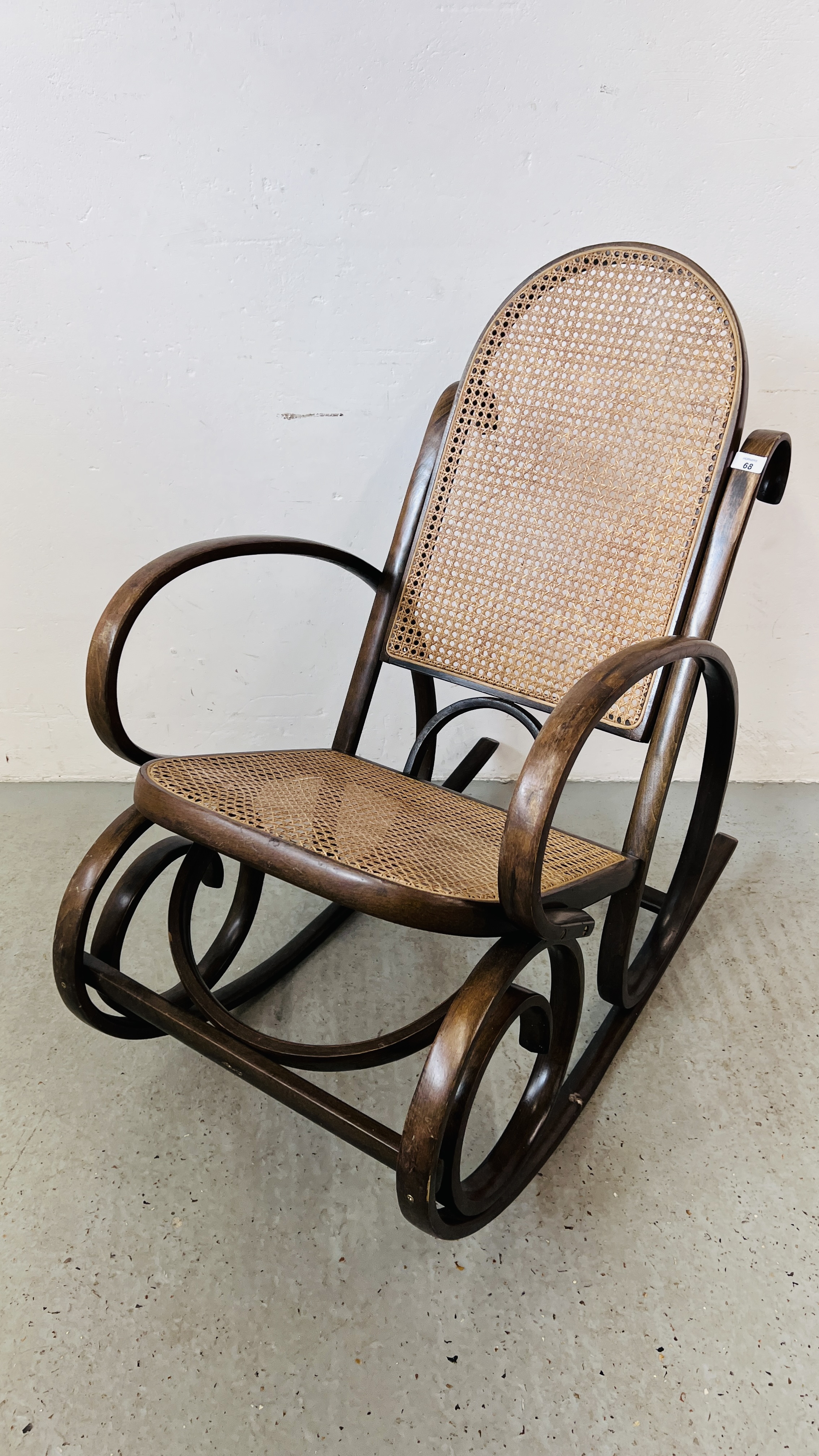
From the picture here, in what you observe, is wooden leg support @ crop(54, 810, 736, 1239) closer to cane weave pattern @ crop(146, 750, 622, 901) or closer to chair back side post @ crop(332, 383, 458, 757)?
cane weave pattern @ crop(146, 750, 622, 901)

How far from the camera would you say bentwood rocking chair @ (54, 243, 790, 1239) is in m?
0.85

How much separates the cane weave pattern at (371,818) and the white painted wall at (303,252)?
0.73 metres

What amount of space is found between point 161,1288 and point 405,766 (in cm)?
70

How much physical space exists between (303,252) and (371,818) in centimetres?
110

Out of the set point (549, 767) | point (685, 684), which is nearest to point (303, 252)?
point (685, 684)

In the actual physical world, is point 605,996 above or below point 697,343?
below

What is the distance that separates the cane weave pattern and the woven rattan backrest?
0.23m

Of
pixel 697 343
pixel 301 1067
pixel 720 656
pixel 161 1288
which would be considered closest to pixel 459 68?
pixel 697 343

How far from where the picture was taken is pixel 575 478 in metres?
1.26

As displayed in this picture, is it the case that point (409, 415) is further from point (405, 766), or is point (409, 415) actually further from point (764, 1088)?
point (764, 1088)

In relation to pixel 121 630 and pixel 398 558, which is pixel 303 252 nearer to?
pixel 398 558

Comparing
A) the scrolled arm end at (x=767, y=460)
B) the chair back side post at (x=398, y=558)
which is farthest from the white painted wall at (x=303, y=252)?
the scrolled arm end at (x=767, y=460)

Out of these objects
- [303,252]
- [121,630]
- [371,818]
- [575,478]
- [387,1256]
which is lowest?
[387,1256]

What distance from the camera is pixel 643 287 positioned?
1204 mm
